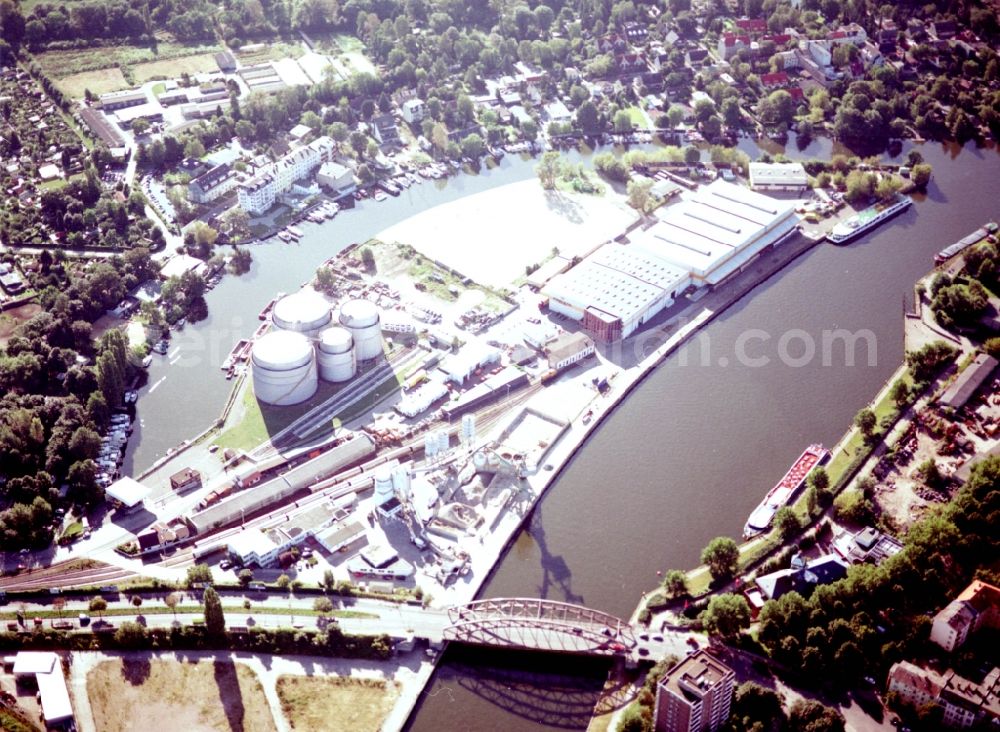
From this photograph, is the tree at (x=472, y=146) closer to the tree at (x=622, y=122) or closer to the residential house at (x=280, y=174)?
the residential house at (x=280, y=174)

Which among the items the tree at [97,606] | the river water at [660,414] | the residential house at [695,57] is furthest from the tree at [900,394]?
the residential house at [695,57]

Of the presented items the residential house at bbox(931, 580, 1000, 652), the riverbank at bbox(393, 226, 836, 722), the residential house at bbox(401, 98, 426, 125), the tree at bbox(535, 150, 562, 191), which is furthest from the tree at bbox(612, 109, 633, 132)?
the residential house at bbox(931, 580, 1000, 652)

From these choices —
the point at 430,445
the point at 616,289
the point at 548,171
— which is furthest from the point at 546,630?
the point at 548,171

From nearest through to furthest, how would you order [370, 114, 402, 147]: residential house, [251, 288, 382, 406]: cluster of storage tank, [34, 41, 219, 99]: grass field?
[251, 288, 382, 406]: cluster of storage tank → [370, 114, 402, 147]: residential house → [34, 41, 219, 99]: grass field

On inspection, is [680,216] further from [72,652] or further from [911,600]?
[72,652]

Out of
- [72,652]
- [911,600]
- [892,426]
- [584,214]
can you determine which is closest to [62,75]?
[584,214]

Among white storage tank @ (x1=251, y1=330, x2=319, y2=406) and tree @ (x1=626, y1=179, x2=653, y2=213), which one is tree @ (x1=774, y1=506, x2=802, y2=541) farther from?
tree @ (x1=626, y1=179, x2=653, y2=213)

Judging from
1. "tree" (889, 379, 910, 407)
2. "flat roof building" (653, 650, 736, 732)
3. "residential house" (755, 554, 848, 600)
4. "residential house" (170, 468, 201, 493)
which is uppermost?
"flat roof building" (653, 650, 736, 732)
